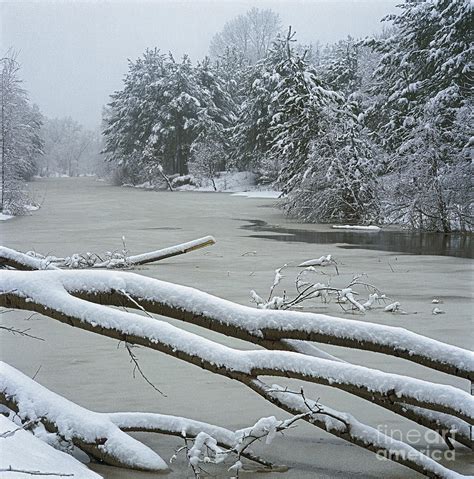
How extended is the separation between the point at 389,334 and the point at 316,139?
1798 cm

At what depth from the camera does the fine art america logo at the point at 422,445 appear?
271 cm

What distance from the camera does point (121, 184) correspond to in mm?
42375

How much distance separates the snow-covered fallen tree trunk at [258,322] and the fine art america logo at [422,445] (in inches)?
14.3

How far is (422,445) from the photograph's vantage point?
3219mm

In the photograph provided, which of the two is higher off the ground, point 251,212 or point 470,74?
point 470,74

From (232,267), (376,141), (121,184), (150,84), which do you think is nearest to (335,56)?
(376,141)

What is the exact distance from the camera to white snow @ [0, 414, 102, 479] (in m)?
2.33

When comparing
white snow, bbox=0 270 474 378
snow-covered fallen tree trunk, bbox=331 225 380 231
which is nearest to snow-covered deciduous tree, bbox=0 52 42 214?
snow-covered fallen tree trunk, bbox=331 225 380 231

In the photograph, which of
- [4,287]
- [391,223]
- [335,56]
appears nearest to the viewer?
[4,287]

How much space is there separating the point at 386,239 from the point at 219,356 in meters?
12.9

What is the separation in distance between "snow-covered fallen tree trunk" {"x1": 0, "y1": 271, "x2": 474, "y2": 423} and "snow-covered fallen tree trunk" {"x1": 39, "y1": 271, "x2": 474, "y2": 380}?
62 millimetres

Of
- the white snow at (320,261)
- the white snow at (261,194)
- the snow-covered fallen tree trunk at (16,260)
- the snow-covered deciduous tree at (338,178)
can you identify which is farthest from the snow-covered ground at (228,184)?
the snow-covered fallen tree trunk at (16,260)

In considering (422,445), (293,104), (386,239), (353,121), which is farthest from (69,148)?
(422,445)

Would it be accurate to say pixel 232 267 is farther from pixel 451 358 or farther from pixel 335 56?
pixel 335 56
